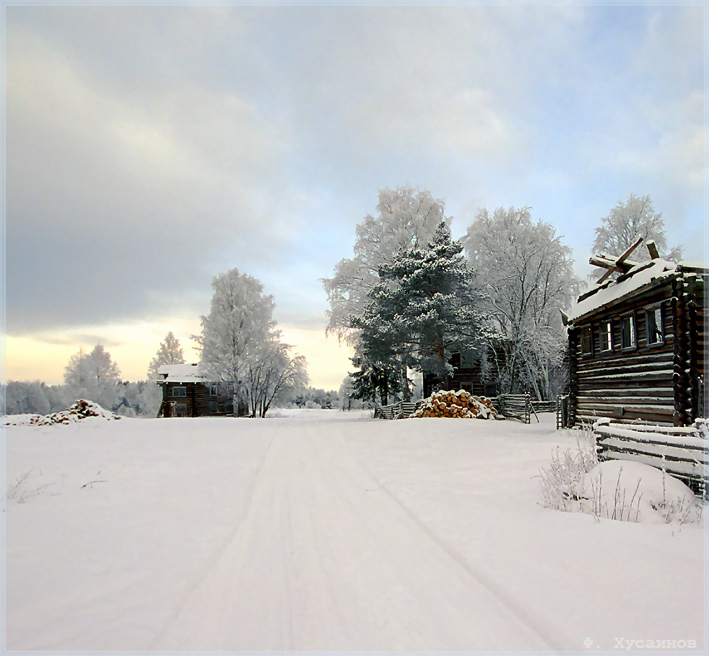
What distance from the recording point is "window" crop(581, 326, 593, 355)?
17016mm

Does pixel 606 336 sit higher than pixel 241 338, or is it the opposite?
pixel 241 338

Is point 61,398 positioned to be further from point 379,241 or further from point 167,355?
point 379,241

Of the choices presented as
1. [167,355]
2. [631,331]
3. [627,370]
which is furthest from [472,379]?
[167,355]

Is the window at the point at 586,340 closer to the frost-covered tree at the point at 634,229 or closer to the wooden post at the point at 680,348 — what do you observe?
the wooden post at the point at 680,348

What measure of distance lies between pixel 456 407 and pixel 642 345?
8.64 m

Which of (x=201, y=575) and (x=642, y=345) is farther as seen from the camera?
(x=642, y=345)

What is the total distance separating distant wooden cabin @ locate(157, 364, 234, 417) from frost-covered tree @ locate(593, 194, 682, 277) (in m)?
36.3

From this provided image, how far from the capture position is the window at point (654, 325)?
42.3 feet

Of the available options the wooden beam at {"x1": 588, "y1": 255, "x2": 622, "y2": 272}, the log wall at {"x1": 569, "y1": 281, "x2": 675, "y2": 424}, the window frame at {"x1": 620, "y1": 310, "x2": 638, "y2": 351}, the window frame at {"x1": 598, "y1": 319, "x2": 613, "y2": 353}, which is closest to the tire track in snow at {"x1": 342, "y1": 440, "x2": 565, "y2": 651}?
the log wall at {"x1": 569, "y1": 281, "x2": 675, "y2": 424}

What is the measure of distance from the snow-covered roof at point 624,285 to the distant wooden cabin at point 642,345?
26mm

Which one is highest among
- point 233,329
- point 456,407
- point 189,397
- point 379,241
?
point 379,241

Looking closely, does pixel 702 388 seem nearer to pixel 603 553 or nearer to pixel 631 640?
pixel 603 553

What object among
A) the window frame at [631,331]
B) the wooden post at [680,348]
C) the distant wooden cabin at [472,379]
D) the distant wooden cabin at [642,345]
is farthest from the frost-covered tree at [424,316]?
the wooden post at [680,348]

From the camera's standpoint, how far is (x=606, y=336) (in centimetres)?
1598
